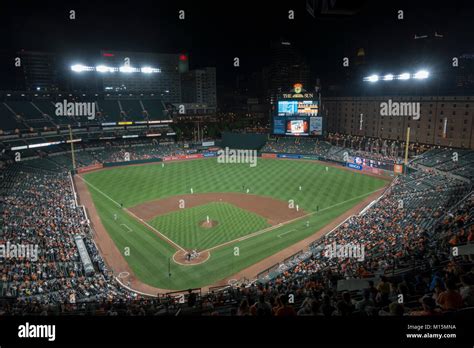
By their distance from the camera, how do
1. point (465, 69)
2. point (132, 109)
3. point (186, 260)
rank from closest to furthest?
1. point (186, 260)
2. point (132, 109)
3. point (465, 69)

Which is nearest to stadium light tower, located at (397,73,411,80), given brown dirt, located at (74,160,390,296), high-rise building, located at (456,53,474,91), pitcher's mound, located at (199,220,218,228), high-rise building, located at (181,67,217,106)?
high-rise building, located at (456,53,474,91)

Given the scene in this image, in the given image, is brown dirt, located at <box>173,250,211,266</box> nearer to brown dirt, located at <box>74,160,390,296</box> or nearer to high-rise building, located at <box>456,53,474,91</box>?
brown dirt, located at <box>74,160,390,296</box>

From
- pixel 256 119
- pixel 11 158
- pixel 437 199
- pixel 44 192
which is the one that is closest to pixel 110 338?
pixel 437 199
